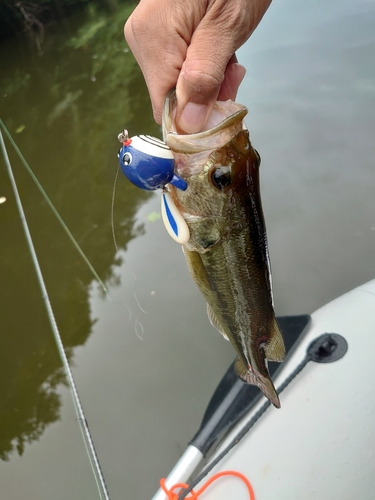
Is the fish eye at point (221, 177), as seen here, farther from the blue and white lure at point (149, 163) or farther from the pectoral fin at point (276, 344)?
the pectoral fin at point (276, 344)

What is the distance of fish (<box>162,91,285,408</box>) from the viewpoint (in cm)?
113

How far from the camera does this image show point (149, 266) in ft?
13.2

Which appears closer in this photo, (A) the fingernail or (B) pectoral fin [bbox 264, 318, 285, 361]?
(A) the fingernail

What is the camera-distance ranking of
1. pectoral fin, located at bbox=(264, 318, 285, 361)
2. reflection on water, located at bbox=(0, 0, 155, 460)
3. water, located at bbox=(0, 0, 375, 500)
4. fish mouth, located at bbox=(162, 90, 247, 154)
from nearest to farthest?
fish mouth, located at bbox=(162, 90, 247, 154) < pectoral fin, located at bbox=(264, 318, 285, 361) < water, located at bbox=(0, 0, 375, 500) < reflection on water, located at bbox=(0, 0, 155, 460)

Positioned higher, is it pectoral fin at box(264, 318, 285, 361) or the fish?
the fish

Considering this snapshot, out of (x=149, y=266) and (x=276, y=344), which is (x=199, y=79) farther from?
(x=149, y=266)

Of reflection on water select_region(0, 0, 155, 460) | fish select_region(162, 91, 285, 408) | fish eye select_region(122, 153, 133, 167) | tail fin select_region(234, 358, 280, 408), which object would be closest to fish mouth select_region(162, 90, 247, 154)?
fish select_region(162, 91, 285, 408)

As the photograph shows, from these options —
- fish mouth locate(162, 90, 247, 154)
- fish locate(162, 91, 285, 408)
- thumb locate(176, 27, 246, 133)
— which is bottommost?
fish locate(162, 91, 285, 408)

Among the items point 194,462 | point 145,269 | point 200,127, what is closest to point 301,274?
point 145,269

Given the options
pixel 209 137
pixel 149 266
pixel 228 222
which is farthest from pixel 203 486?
pixel 149 266

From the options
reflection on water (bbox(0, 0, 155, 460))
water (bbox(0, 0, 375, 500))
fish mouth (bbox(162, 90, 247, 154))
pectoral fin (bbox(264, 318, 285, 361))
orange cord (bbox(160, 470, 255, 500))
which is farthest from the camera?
reflection on water (bbox(0, 0, 155, 460))

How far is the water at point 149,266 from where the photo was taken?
3.07 meters

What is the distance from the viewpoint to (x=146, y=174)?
3.64ft

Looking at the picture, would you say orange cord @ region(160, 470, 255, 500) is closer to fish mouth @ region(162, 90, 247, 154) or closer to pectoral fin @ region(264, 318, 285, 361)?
pectoral fin @ region(264, 318, 285, 361)
